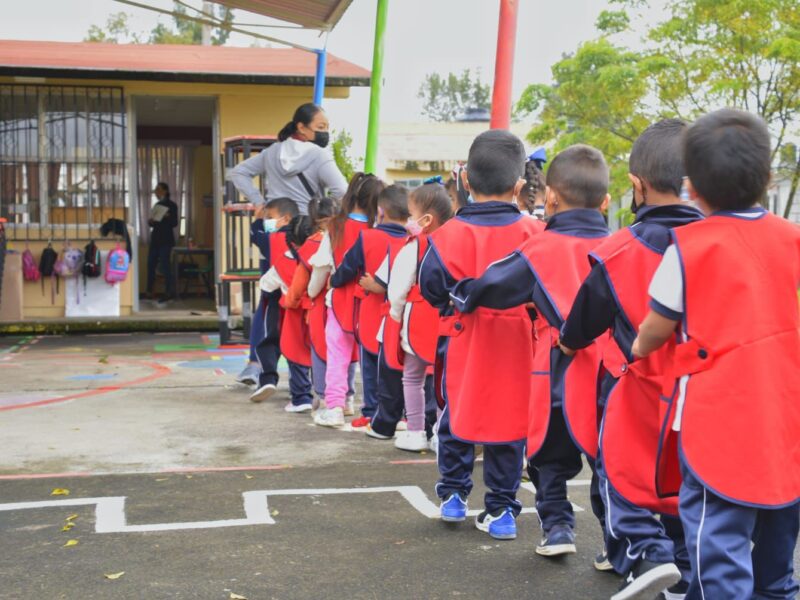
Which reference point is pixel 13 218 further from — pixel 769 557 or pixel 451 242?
pixel 769 557

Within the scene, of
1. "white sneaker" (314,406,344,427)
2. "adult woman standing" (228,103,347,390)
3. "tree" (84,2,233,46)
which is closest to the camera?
"white sneaker" (314,406,344,427)

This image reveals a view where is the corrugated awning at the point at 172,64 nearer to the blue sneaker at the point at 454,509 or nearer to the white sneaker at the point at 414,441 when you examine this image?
the white sneaker at the point at 414,441

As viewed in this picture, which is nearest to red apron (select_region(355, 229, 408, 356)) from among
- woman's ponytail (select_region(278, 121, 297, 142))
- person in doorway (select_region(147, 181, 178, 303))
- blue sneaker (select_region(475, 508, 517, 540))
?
woman's ponytail (select_region(278, 121, 297, 142))

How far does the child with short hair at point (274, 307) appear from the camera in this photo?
7223 millimetres

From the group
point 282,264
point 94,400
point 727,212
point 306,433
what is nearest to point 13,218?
point 94,400

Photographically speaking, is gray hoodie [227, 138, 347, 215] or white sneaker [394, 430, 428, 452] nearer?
white sneaker [394, 430, 428, 452]

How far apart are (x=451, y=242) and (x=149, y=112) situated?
1277cm

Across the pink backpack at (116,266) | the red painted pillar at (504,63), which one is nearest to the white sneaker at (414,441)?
the red painted pillar at (504,63)

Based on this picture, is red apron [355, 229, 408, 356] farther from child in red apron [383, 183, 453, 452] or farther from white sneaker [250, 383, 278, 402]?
white sneaker [250, 383, 278, 402]

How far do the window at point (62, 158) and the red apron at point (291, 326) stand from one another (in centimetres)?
671

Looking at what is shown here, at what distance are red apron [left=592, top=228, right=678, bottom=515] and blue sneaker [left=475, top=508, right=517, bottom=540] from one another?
1.01 m

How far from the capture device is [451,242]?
4309mm

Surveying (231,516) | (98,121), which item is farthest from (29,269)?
(231,516)

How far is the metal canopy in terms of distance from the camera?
28.6ft
